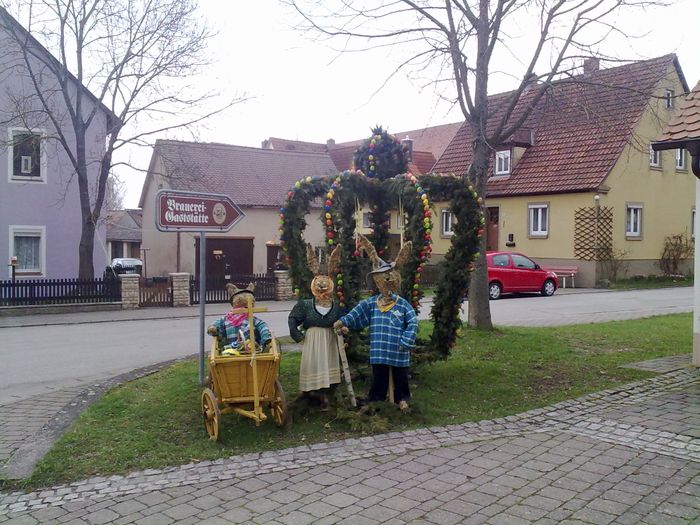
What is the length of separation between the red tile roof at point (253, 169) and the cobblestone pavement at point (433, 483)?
2623 centimetres

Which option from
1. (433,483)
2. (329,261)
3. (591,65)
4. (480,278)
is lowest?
(433,483)

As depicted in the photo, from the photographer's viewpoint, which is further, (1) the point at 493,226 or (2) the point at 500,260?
(1) the point at 493,226

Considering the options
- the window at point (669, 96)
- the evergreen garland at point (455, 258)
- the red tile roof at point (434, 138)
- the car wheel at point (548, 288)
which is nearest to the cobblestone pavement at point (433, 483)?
the evergreen garland at point (455, 258)

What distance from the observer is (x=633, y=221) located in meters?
29.1

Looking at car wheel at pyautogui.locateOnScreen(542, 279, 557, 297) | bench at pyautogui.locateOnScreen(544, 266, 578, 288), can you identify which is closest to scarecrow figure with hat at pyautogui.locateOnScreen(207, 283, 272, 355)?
car wheel at pyautogui.locateOnScreen(542, 279, 557, 297)

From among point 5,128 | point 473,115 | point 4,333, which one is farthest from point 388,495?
point 5,128

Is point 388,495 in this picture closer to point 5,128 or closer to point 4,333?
point 4,333

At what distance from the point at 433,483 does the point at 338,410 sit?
5.61 feet

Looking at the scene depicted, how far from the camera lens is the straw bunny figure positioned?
265 inches

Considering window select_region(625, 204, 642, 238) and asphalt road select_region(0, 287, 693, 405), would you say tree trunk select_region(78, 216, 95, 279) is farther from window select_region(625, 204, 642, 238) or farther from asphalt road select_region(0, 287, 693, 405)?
window select_region(625, 204, 642, 238)

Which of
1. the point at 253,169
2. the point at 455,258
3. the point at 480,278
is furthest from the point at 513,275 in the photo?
the point at 253,169

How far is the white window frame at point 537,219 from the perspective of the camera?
29266 mm

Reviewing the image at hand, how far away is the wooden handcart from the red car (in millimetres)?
16683

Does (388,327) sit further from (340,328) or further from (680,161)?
(680,161)
